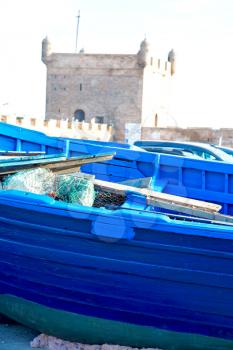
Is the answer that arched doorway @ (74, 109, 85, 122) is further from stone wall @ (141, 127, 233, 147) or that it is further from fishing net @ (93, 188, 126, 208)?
fishing net @ (93, 188, 126, 208)

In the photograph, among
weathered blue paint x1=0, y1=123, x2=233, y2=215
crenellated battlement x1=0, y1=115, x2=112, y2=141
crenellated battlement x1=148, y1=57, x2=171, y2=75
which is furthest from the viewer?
crenellated battlement x1=148, y1=57, x2=171, y2=75

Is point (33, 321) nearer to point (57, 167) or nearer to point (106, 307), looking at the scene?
point (106, 307)

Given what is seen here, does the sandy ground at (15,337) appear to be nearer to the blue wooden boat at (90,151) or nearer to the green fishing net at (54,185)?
the green fishing net at (54,185)

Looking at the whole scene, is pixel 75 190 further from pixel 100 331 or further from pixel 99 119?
pixel 99 119

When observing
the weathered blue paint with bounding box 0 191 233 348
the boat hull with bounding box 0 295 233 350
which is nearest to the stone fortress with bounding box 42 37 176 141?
the boat hull with bounding box 0 295 233 350

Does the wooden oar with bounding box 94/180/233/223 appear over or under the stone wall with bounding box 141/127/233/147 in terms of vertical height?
under

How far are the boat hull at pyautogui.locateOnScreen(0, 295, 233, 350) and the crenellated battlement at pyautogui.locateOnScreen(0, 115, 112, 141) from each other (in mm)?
15530

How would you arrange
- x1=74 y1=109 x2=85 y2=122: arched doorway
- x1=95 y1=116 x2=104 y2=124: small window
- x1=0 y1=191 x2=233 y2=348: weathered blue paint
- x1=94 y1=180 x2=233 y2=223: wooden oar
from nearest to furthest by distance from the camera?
1. x1=0 y1=191 x2=233 y2=348: weathered blue paint
2. x1=94 y1=180 x2=233 y2=223: wooden oar
3. x1=95 y1=116 x2=104 y2=124: small window
4. x1=74 y1=109 x2=85 y2=122: arched doorway

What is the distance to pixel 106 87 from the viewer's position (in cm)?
4119

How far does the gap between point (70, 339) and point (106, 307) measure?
55 centimetres

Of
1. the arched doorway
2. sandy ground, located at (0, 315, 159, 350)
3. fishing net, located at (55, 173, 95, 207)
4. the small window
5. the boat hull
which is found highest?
the arched doorway

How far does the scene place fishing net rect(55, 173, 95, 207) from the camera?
5246mm

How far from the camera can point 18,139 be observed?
788cm

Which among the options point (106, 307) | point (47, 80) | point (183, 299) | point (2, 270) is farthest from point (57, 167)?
→ point (47, 80)
